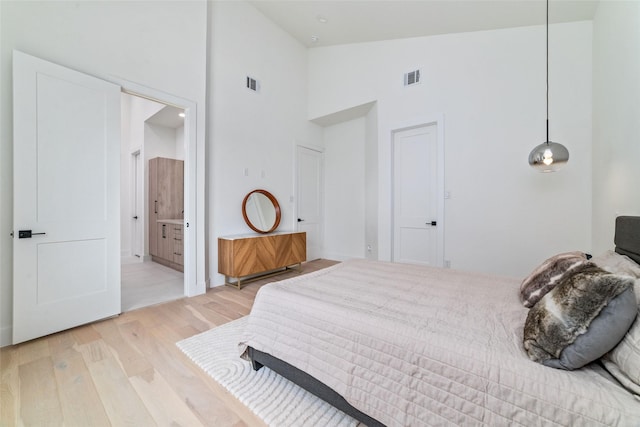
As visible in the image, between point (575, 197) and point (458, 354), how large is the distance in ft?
9.66

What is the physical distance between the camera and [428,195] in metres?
3.73

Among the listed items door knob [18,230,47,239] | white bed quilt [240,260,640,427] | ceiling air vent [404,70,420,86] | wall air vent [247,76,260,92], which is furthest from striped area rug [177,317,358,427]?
ceiling air vent [404,70,420,86]

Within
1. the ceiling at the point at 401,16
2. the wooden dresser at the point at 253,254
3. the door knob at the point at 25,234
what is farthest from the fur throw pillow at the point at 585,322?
the door knob at the point at 25,234

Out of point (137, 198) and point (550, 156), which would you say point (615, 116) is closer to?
point (550, 156)

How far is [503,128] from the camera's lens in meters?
3.11

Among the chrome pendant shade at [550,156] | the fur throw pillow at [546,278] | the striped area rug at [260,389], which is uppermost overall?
the chrome pendant shade at [550,156]

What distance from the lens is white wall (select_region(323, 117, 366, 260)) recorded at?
4836 millimetres

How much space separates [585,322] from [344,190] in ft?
14.1

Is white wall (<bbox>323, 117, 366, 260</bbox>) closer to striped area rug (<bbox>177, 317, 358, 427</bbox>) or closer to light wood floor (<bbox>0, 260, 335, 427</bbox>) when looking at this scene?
light wood floor (<bbox>0, 260, 335, 427</bbox>)

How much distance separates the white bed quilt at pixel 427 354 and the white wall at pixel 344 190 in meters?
3.07

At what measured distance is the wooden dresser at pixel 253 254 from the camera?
3.35 m

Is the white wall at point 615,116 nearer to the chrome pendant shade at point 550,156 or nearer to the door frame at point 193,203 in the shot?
the chrome pendant shade at point 550,156

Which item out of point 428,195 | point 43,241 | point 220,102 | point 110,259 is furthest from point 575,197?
point 43,241

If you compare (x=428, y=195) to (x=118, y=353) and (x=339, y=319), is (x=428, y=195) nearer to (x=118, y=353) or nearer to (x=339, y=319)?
(x=339, y=319)
